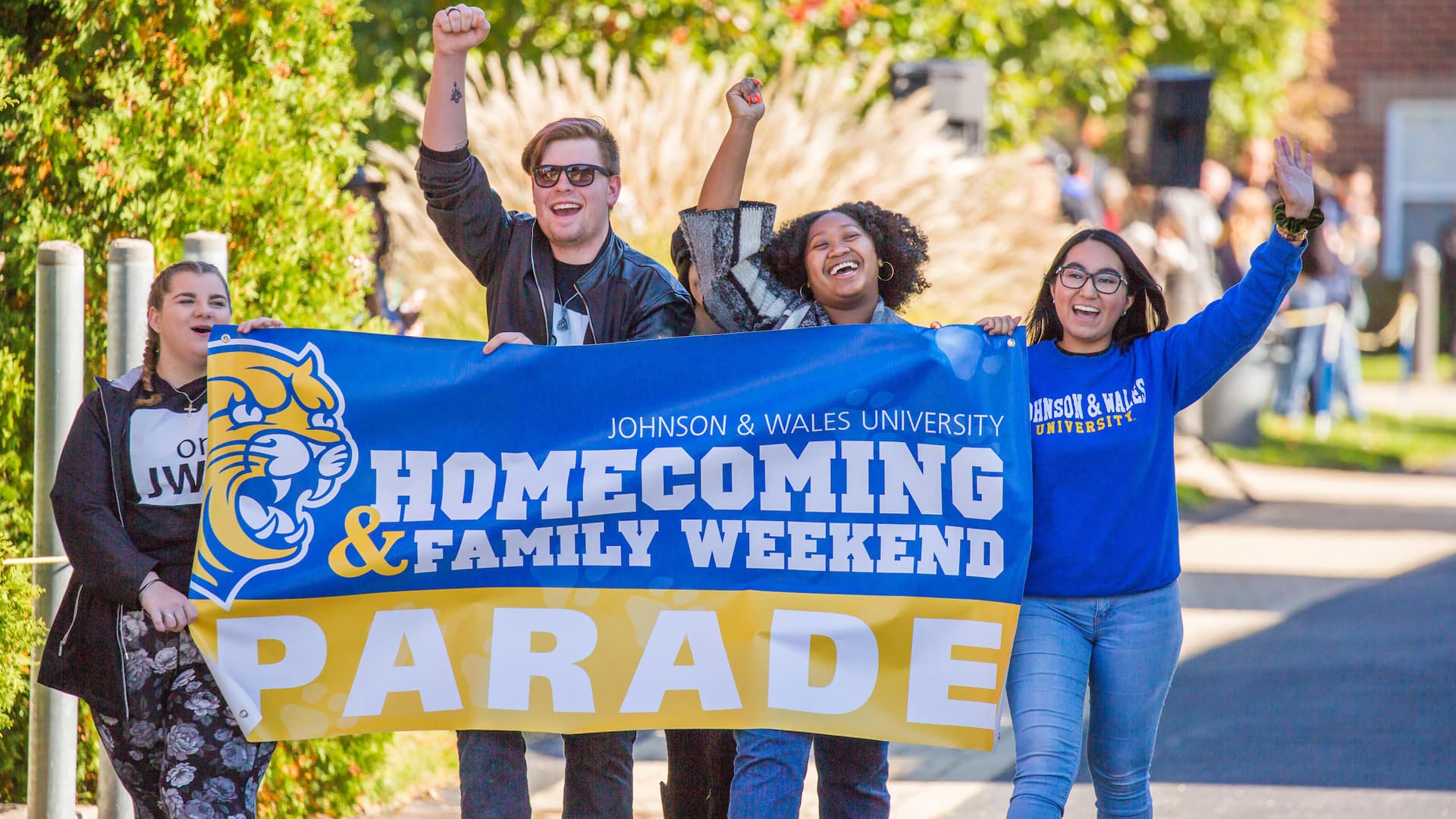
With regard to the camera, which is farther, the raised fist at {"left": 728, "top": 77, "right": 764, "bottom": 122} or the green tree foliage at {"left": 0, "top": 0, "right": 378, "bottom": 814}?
the green tree foliage at {"left": 0, "top": 0, "right": 378, "bottom": 814}

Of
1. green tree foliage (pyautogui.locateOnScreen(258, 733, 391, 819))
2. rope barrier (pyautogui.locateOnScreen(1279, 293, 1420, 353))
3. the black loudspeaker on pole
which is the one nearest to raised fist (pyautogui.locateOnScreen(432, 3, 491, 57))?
green tree foliage (pyautogui.locateOnScreen(258, 733, 391, 819))

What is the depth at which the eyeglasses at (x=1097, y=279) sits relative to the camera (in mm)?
4133

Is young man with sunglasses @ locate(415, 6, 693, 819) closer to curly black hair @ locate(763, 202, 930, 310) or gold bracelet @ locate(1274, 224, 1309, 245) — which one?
curly black hair @ locate(763, 202, 930, 310)

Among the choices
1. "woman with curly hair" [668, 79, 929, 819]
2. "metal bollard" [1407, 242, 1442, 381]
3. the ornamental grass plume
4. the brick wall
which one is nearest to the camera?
"woman with curly hair" [668, 79, 929, 819]

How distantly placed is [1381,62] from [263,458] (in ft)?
77.9

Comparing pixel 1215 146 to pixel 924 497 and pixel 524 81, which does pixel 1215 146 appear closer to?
pixel 524 81

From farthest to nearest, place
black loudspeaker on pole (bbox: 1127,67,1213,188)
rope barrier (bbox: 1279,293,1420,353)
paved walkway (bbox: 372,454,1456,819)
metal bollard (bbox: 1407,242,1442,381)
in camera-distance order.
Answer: metal bollard (bbox: 1407,242,1442,381), rope barrier (bbox: 1279,293,1420,353), black loudspeaker on pole (bbox: 1127,67,1213,188), paved walkway (bbox: 372,454,1456,819)

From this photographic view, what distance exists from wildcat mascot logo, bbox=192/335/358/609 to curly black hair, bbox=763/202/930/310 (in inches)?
44.6

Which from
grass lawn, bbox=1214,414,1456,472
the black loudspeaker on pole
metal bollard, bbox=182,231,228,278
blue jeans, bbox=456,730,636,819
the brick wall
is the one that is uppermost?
the brick wall

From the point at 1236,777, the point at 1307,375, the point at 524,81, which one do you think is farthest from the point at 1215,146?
the point at 1236,777

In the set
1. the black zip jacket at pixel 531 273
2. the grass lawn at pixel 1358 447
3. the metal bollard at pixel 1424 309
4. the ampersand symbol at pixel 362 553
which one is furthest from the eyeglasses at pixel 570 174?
the metal bollard at pixel 1424 309

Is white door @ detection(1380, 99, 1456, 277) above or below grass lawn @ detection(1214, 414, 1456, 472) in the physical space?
above

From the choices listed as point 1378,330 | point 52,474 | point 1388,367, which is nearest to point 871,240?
point 52,474

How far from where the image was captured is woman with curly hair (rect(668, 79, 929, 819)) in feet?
14.0
